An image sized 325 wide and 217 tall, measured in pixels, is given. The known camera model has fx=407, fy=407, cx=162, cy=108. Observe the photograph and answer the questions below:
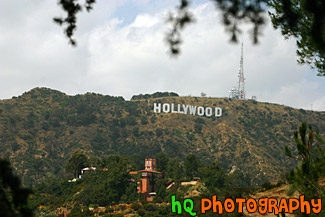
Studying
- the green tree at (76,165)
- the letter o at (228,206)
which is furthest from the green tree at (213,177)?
the letter o at (228,206)

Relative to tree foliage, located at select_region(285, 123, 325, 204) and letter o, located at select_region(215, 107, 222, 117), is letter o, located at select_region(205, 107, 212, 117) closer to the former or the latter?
letter o, located at select_region(215, 107, 222, 117)

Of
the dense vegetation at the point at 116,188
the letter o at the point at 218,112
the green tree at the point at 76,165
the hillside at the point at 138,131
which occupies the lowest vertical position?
the dense vegetation at the point at 116,188

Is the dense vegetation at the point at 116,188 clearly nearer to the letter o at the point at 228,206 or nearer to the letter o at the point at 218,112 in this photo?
the letter o at the point at 228,206

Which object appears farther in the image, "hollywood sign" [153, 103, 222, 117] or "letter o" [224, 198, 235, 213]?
"hollywood sign" [153, 103, 222, 117]

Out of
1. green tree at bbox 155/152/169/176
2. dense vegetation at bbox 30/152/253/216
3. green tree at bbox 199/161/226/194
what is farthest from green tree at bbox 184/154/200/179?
green tree at bbox 155/152/169/176

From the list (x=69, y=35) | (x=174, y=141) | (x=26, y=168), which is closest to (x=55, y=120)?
(x=26, y=168)

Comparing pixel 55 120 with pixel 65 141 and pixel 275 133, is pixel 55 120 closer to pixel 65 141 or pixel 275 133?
pixel 65 141

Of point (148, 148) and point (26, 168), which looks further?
point (148, 148)
